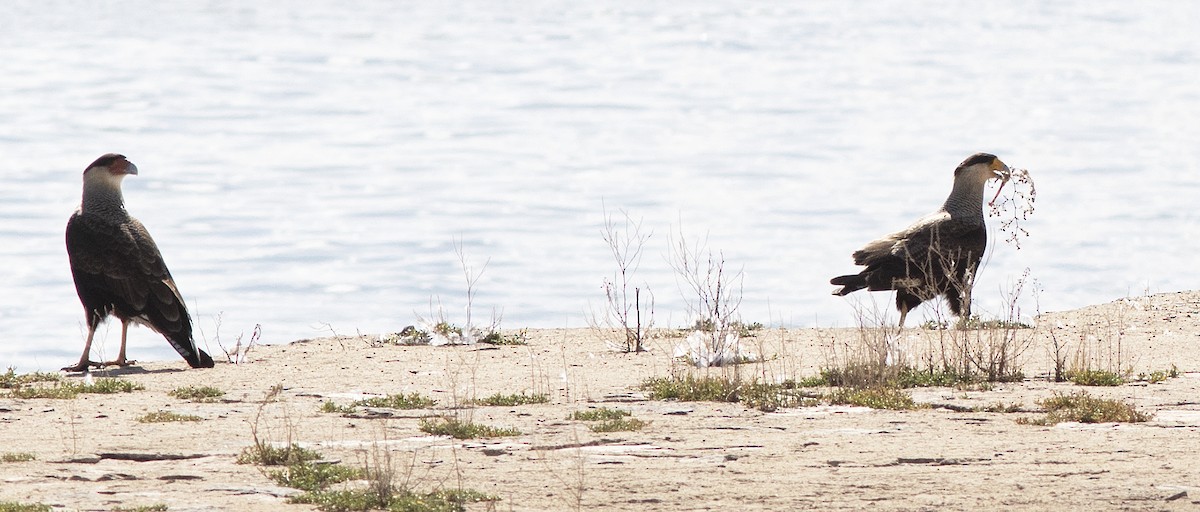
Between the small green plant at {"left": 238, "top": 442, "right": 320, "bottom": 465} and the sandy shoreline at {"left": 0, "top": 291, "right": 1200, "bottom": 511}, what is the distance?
11 cm

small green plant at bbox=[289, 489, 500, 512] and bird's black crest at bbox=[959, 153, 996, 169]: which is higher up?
bird's black crest at bbox=[959, 153, 996, 169]

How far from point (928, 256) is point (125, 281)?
278 inches

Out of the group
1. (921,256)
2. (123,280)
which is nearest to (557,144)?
(921,256)

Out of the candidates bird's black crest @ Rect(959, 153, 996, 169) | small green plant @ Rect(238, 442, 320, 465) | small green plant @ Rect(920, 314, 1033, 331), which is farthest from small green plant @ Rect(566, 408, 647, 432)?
bird's black crest @ Rect(959, 153, 996, 169)

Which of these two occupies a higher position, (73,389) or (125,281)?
(125,281)

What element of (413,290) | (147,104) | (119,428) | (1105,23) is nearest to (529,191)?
(413,290)

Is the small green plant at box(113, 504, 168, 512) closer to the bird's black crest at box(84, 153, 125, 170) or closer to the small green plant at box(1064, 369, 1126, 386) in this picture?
the small green plant at box(1064, 369, 1126, 386)

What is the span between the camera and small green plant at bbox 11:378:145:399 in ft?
42.5

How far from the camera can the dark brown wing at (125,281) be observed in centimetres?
1552

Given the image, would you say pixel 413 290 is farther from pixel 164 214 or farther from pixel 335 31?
pixel 335 31

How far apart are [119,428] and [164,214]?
31872mm

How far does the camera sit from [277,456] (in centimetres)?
1014

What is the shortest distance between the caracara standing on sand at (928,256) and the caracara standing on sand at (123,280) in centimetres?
584

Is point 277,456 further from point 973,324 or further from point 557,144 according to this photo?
point 557,144
